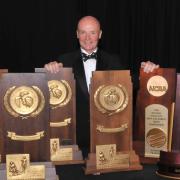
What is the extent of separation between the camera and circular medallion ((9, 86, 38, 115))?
54.1 inches

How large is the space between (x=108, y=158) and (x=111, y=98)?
234 millimetres

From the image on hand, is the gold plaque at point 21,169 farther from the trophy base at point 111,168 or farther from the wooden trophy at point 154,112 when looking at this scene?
the wooden trophy at point 154,112

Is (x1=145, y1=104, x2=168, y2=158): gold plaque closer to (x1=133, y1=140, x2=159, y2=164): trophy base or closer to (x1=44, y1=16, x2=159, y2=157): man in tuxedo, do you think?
(x1=133, y1=140, x2=159, y2=164): trophy base

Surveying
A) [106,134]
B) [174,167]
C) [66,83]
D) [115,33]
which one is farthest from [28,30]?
[174,167]

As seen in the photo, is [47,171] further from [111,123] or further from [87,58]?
[87,58]

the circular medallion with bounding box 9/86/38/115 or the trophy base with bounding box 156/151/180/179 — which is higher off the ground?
the circular medallion with bounding box 9/86/38/115

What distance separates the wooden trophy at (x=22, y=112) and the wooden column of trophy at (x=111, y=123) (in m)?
0.24

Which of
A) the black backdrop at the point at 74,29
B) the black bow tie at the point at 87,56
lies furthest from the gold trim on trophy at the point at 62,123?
the black backdrop at the point at 74,29

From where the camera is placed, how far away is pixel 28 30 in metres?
3.19

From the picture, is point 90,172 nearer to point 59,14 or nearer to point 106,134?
point 106,134

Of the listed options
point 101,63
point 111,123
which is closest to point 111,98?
point 111,123

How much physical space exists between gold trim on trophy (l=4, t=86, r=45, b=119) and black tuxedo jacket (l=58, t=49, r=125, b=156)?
597 mm

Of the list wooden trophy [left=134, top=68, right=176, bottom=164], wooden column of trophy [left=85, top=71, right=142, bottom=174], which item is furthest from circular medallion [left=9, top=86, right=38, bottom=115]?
wooden trophy [left=134, top=68, right=176, bottom=164]

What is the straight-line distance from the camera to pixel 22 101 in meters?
1.38
